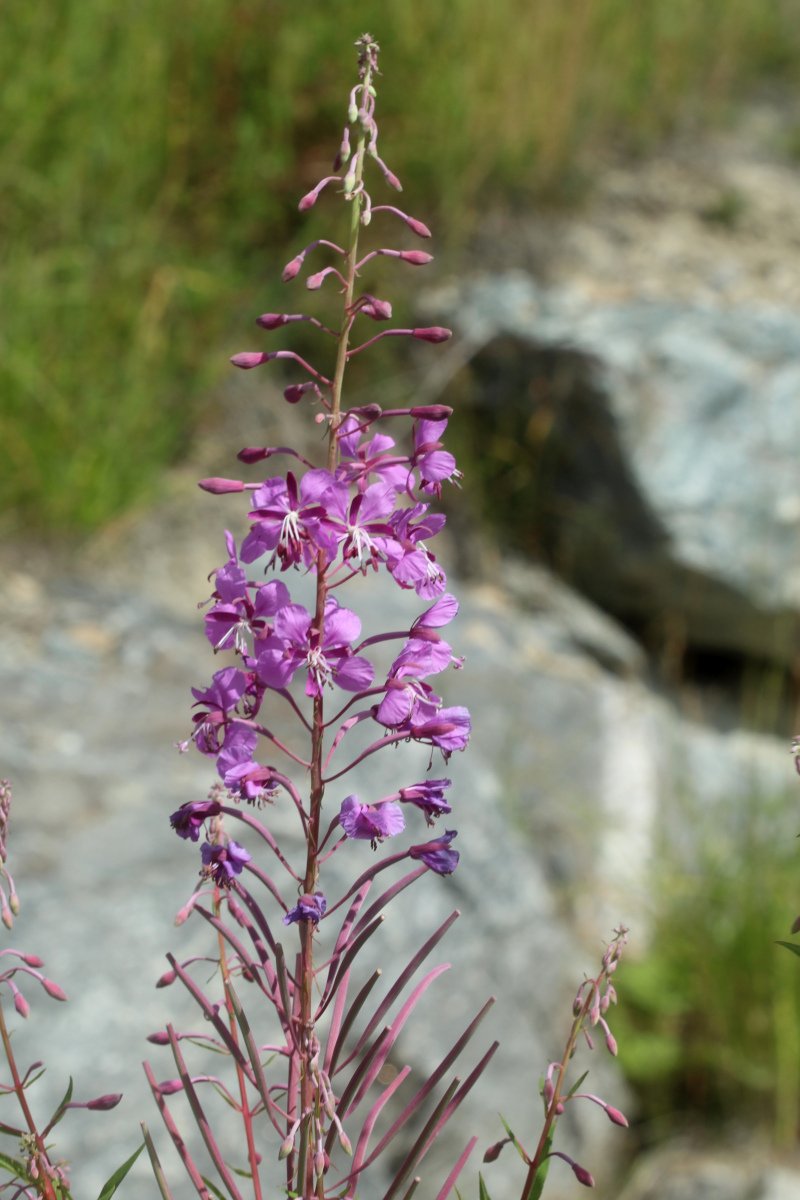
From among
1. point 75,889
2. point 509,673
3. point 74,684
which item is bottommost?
point 75,889

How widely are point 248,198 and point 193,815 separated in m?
3.73

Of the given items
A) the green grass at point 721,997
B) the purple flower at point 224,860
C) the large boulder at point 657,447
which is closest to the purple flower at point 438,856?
the purple flower at point 224,860

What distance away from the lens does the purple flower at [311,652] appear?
2.47 ft

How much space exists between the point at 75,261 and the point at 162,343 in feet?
1.15

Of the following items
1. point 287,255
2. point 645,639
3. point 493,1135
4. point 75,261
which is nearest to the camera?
point 493,1135

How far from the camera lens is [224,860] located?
745 millimetres

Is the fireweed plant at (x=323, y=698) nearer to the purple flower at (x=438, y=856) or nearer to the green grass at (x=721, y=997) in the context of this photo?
the purple flower at (x=438, y=856)

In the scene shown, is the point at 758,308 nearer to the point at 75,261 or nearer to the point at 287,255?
the point at 287,255

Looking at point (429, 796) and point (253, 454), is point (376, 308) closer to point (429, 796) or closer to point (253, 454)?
point (253, 454)

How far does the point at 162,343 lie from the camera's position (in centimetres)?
378

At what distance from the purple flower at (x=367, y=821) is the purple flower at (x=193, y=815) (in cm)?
8

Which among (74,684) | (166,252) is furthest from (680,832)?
(166,252)

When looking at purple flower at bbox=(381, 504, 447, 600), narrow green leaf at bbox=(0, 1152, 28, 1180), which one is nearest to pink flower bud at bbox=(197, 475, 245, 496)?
purple flower at bbox=(381, 504, 447, 600)

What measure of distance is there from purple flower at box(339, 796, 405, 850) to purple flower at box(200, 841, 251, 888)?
0.20 feet
